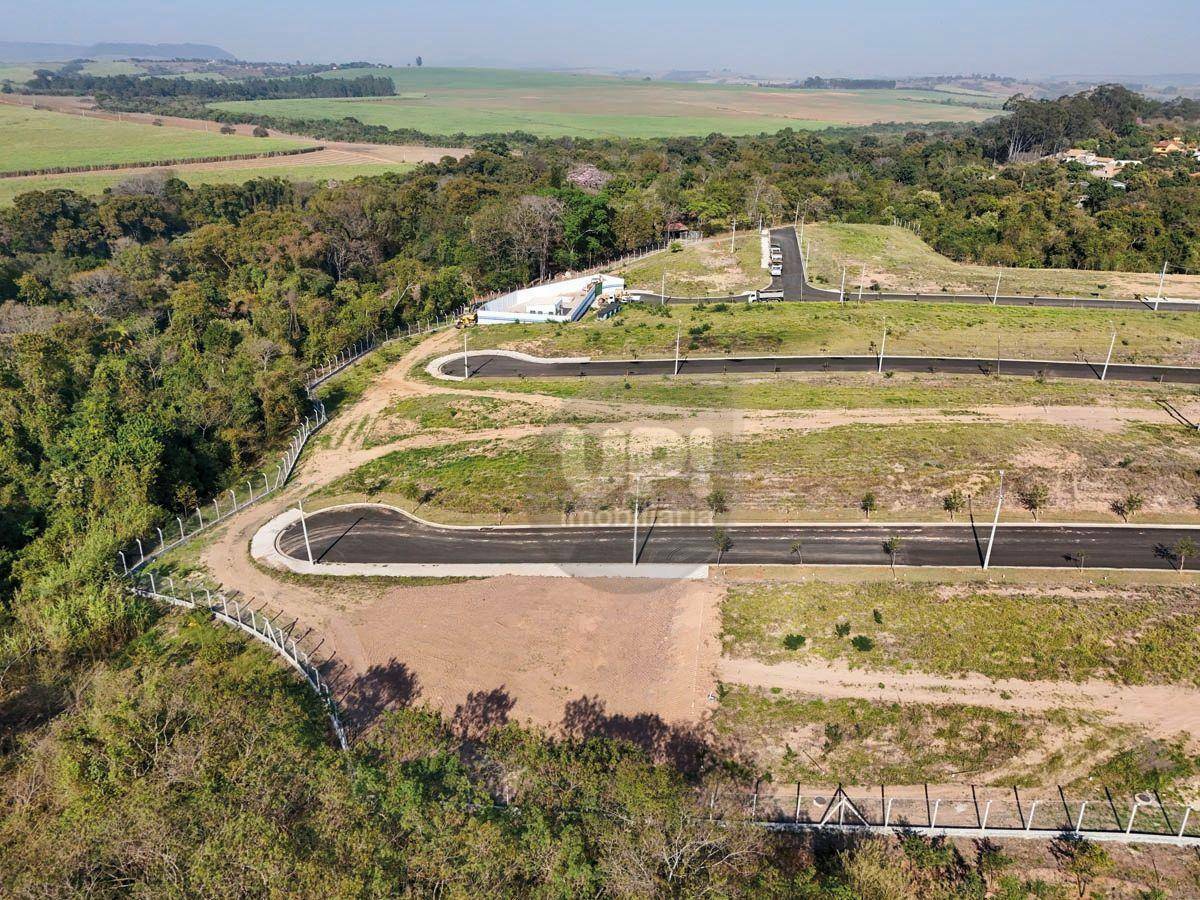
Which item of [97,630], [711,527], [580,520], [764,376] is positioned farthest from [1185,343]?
[97,630]

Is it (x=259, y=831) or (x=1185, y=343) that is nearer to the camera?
(x=259, y=831)

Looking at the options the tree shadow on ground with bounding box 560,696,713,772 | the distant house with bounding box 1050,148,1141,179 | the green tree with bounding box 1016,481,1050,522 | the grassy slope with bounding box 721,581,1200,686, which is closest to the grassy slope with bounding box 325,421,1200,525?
the green tree with bounding box 1016,481,1050,522

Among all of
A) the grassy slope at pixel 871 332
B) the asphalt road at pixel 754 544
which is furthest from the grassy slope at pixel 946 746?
the grassy slope at pixel 871 332

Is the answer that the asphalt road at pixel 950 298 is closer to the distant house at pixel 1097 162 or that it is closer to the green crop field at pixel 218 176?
the distant house at pixel 1097 162

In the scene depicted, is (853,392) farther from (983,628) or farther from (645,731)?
(645,731)

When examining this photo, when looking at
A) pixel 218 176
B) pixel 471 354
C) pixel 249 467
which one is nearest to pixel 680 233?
pixel 471 354

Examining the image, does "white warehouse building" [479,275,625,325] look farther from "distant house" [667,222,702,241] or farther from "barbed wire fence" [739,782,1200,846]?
"barbed wire fence" [739,782,1200,846]

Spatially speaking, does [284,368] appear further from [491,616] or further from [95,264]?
[95,264]
